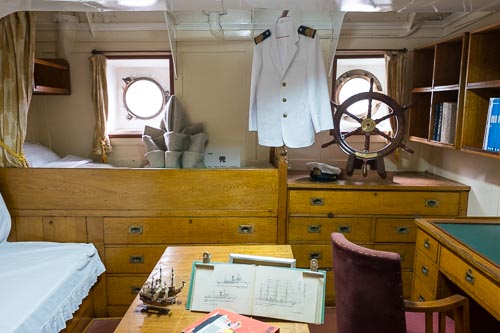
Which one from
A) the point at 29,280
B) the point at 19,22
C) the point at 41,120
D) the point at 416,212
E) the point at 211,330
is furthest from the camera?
the point at 41,120

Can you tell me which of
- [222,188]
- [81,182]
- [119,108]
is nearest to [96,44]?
[119,108]

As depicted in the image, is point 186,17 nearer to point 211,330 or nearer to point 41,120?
point 41,120

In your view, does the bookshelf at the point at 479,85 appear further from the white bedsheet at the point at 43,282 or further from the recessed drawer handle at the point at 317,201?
the white bedsheet at the point at 43,282

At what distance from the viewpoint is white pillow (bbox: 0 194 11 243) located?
2391 millimetres

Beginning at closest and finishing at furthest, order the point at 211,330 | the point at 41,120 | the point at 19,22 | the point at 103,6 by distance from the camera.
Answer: the point at 211,330
the point at 103,6
the point at 19,22
the point at 41,120

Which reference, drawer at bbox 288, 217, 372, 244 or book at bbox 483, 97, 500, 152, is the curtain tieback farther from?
book at bbox 483, 97, 500, 152

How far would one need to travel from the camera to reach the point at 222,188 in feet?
8.26

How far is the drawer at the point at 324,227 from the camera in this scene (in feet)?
8.43

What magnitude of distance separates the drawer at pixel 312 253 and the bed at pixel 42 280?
1.37 metres

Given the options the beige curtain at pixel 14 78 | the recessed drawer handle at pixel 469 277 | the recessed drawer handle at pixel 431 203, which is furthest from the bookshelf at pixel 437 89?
the beige curtain at pixel 14 78

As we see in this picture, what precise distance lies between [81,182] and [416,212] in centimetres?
235

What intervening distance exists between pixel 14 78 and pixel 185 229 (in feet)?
4.99

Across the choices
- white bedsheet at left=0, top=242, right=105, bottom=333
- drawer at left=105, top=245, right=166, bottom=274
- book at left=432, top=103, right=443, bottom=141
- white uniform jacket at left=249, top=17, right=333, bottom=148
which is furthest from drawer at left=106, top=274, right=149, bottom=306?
book at left=432, top=103, right=443, bottom=141

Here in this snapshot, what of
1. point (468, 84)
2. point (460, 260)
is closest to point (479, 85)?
point (468, 84)
